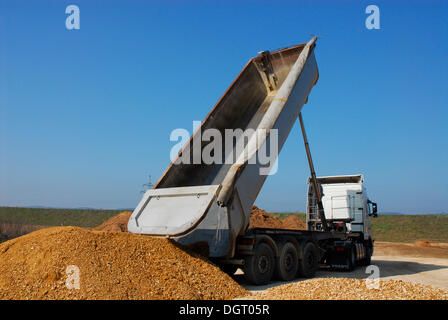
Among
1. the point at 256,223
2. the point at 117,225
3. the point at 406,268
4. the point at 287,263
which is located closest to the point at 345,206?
the point at 406,268

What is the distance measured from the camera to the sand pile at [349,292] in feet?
20.0

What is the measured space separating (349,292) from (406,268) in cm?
857

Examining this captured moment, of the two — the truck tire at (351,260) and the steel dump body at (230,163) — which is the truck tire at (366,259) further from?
the steel dump body at (230,163)

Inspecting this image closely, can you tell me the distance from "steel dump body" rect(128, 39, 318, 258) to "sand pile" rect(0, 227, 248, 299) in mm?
646

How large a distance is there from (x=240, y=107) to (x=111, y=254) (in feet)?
21.3

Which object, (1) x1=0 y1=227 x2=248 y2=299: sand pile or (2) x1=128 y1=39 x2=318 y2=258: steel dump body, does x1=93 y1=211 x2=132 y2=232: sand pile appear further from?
(1) x1=0 y1=227 x2=248 y2=299: sand pile

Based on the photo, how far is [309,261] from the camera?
419 inches

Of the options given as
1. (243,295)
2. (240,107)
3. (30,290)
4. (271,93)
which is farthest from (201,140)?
(30,290)

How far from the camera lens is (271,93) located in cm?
1258

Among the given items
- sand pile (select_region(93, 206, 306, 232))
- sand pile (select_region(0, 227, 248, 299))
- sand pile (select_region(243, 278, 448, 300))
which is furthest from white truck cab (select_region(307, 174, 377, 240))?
sand pile (select_region(0, 227, 248, 299))

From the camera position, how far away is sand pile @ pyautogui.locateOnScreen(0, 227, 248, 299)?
19.6 ft

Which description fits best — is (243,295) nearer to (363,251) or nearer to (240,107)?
(240,107)

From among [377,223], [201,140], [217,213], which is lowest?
[377,223]
